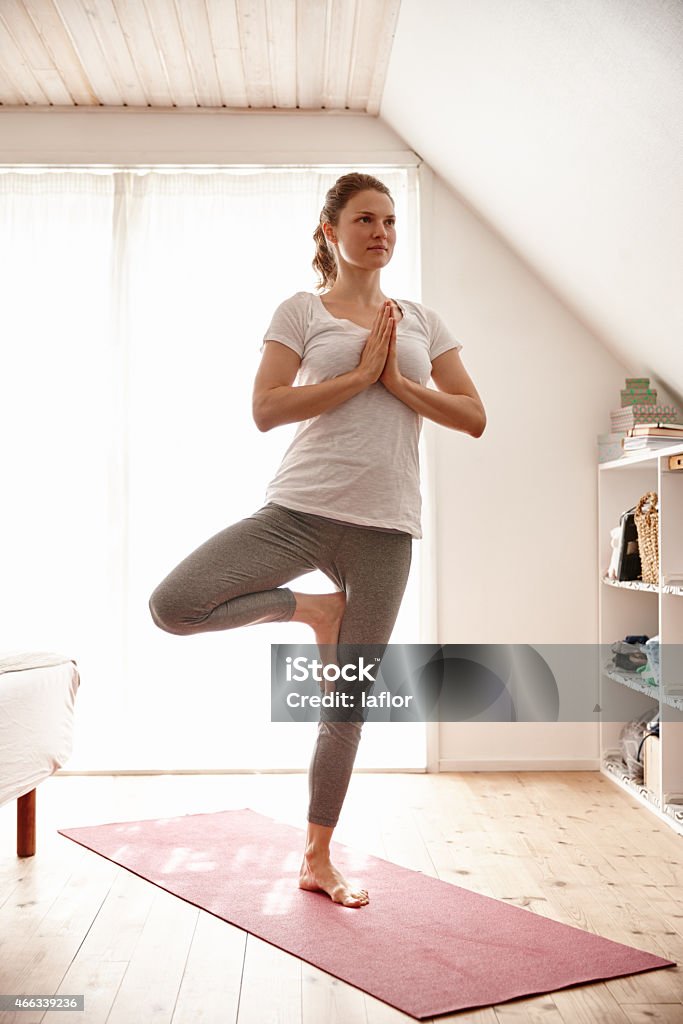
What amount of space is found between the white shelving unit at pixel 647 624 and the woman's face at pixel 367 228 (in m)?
1.21

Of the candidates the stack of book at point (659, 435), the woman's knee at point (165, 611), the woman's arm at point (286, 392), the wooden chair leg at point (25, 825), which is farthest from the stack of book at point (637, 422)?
the wooden chair leg at point (25, 825)

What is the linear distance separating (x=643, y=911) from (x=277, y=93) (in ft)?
10.1

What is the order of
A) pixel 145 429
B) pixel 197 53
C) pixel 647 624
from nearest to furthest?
pixel 197 53, pixel 647 624, pixel 145 429

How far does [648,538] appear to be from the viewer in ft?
10.9

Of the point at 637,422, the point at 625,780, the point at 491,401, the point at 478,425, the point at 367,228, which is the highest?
the point at 367,228

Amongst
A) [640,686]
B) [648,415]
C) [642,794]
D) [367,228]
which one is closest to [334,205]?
[367,228]

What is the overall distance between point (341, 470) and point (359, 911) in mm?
980

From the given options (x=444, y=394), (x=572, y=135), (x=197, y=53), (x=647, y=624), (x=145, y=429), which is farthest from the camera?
(x=145, y=429)

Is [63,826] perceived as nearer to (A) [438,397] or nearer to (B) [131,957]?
(B) [131,957]

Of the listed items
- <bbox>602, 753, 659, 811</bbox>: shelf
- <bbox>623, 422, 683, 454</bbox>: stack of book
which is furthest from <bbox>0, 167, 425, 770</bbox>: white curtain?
<bbox>623, 422, 683, 454</bbox>: stack of book

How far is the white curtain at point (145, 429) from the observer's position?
3.88 m

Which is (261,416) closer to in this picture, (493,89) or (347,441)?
(347,441)

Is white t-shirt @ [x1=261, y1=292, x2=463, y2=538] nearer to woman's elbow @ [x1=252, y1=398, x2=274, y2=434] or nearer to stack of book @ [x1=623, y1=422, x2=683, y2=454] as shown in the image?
woman's elbow @ [x1=252, y1=398, x2=274, y2=434]

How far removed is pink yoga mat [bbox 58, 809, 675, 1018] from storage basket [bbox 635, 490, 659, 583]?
→ 132cm
